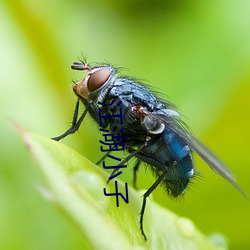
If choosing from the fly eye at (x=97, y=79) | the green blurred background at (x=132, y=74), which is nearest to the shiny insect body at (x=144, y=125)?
the fly eye at (x=97, y=79)

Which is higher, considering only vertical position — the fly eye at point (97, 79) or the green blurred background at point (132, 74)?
the fly eye at point (97, 79)

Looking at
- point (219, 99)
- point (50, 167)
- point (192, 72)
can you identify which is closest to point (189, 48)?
point (192, 72)

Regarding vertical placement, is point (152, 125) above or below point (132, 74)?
above

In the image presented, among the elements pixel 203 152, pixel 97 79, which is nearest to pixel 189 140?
pixel 203 152

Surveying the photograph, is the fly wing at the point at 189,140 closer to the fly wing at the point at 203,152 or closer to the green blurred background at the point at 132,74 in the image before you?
the fly wing at the point at 203,152

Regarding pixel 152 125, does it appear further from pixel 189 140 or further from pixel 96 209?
pixel 96 209

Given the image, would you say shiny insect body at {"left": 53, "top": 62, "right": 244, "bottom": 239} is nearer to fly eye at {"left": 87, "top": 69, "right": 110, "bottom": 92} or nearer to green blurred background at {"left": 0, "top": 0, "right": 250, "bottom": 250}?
fly eye at {"left": 87, "top": 69, "right": 110, "bottom": 92}

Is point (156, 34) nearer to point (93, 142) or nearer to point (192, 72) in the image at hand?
point (192, 72)
